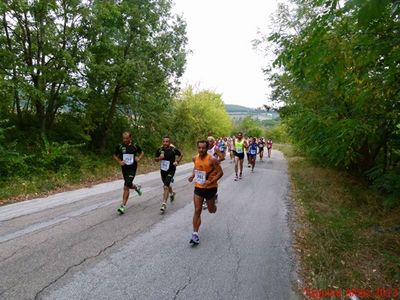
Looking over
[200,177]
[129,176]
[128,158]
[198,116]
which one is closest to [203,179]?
[200,177]

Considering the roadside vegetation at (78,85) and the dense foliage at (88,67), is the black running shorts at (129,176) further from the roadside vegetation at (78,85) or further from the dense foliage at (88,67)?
the dense foliage at (88,67)

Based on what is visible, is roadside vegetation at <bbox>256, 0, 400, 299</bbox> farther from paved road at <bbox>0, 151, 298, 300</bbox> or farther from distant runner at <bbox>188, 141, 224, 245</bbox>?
distant runner at <bbox>188, 141, 224, 245</bbox>

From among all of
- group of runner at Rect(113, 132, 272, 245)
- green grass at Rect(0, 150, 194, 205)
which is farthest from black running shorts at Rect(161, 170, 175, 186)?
green grass at Rect(0, 150, 194, 205)

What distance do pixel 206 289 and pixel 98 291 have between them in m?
1.35

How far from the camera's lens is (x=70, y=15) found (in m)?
13.5

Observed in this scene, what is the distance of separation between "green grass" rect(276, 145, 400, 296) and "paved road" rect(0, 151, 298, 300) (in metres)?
0.44

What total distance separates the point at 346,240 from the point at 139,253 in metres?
4.19

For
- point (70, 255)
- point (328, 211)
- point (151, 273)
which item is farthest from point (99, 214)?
point (328, 211)

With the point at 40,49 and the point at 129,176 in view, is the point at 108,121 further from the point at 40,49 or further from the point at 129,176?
the point at 129,176

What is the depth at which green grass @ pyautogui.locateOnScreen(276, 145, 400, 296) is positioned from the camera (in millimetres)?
4633

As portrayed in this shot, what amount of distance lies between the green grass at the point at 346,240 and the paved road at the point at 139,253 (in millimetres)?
442

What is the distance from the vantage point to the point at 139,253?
197 inches

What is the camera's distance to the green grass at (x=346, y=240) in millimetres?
4633

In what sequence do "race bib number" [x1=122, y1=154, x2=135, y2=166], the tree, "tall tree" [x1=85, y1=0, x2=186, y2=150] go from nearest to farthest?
"race bib number" [x1=122, y1=154, x2=135, y2=166], "tall tree" [x1=85, y1=0, x2=186, y2=150], the tree
